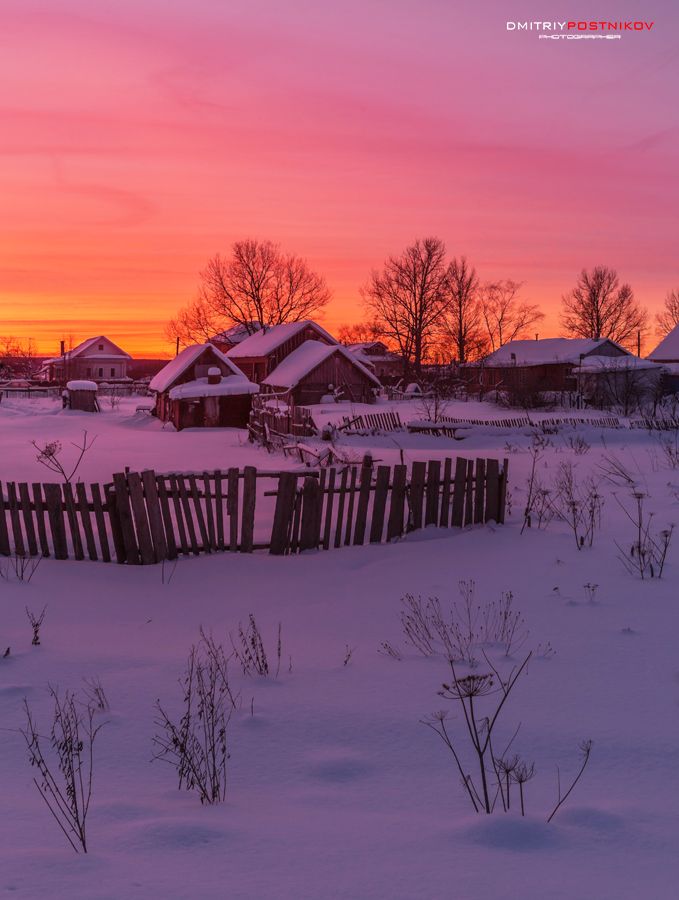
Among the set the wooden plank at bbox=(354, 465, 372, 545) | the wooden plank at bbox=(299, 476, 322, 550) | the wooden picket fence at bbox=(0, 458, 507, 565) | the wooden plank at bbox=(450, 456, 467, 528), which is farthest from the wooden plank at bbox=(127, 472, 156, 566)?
the wooden plank at bbox=(450, 456, 467, 528)

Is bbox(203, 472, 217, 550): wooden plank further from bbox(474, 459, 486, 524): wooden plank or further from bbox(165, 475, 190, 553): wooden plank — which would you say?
bbox(474, 459, 486, 524): wooden plank

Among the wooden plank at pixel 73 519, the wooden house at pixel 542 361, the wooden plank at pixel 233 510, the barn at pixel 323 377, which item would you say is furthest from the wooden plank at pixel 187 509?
the wooden house at pixel 542 361

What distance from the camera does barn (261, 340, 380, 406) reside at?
149 feet

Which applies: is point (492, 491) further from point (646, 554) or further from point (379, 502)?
point (646, 554)

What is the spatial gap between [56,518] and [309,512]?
3.05 meters

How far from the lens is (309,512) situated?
9.45 metres

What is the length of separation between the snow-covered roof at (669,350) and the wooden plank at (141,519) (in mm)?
55566

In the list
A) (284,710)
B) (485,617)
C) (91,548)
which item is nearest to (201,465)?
(91,548)

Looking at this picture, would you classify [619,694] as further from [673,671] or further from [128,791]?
[128,791]

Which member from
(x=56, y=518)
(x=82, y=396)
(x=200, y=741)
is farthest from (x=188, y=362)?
(x=200, y=741)

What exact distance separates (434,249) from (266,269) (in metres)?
14.5

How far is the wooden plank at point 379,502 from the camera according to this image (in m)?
9.50

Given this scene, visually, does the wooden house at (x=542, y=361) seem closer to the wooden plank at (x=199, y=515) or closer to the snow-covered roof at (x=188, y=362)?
the snow-covered roof at (x=188, y=362)

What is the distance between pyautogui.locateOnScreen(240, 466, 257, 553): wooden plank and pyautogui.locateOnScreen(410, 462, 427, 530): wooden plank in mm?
2024
